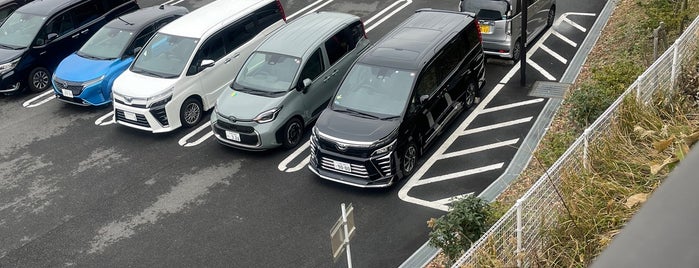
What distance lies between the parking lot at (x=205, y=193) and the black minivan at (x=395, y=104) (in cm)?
42

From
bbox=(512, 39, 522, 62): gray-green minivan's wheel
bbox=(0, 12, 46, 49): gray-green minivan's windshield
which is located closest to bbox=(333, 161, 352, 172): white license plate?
bbox=(512, 39, 522, 62): gray-green minivan's wheel

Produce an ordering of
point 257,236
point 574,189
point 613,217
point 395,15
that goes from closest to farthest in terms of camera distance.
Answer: point 613,217
point 574,189
point 257,236
point 395,15

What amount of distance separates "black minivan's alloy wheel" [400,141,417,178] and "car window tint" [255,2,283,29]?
544cm

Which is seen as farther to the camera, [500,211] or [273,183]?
[273,183]

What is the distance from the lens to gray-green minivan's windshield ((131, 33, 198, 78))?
13.6 metres

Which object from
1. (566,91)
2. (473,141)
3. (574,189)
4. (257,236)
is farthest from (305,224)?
(566,91)

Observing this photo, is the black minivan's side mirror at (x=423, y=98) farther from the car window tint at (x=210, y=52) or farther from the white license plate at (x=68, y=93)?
the white license plate at (x=68, y=93)

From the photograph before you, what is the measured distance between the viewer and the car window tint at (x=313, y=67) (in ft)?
41.1

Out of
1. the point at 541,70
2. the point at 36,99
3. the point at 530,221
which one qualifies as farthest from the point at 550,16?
the point at 36,99

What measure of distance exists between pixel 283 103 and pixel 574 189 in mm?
6227

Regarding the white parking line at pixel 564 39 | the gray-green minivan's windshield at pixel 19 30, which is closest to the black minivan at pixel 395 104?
the white parking line at pixel 564 39

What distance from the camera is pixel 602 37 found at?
15.3 metres

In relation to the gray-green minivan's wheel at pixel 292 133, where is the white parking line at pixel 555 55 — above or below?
below

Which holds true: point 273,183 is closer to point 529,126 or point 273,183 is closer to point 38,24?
point 529,126
